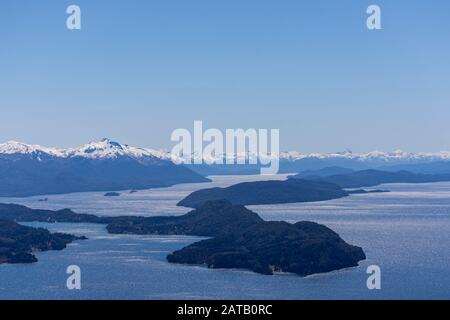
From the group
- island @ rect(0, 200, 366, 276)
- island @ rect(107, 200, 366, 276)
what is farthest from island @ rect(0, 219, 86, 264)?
island @ rect(107, 200, 366, 276)

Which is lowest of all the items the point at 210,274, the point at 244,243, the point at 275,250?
the point at 210,274

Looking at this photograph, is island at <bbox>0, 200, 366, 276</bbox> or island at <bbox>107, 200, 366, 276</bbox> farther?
island at <bbox>0, 200, 366, 276</bbox>

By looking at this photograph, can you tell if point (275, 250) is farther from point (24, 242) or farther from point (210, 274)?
point (24, 242)

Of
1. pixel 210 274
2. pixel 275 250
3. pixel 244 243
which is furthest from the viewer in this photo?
pixel 244 243

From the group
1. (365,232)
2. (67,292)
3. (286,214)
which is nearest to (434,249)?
(365,232)

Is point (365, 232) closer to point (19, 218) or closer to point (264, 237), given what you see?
point (264, 237)

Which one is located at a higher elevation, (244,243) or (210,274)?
(244,243)

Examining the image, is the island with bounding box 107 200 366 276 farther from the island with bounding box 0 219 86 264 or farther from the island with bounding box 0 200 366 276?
the island with bounding box 0 219 86 264

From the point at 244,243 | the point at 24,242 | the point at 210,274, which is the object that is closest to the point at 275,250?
the point at 244,243
